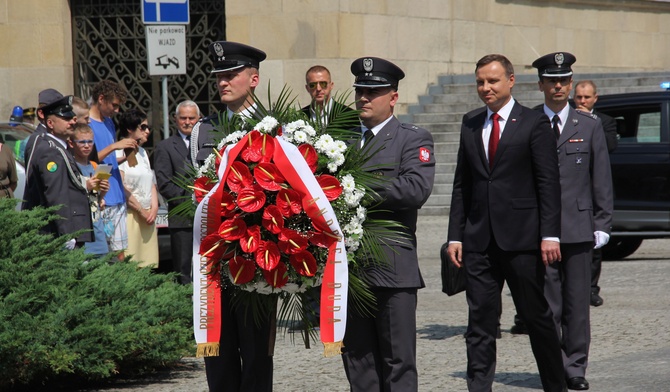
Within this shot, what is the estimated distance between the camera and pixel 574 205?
7.87 m

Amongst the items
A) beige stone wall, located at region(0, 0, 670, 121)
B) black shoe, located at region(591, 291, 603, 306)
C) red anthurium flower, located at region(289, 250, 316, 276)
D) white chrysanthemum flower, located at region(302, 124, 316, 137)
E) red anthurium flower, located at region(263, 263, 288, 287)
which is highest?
beige stone wall, located at region(0, 0, 670, 121)

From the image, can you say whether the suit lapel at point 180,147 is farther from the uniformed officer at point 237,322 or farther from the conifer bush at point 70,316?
the uniformed officer at point 237,322

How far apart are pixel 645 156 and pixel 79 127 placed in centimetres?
728

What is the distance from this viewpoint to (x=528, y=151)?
679 centimetres

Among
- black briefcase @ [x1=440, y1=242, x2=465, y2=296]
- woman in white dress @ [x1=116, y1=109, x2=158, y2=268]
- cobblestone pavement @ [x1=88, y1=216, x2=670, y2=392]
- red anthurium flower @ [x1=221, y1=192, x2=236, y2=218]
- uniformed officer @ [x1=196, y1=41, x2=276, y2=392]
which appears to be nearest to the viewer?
red anthurium flower @ [x1=221, y1=192, x2=236, y2=218]

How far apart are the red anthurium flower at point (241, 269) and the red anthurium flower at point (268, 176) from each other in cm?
35

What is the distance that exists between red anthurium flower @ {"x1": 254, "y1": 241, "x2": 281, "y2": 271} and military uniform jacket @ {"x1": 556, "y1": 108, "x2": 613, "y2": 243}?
3.13 meters

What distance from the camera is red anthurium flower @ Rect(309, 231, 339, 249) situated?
17.6 feet

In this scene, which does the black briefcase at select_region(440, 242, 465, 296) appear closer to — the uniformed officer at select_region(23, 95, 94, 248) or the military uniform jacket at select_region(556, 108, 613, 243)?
the military uniform jacket at select_region(556, 108, 613, 243)

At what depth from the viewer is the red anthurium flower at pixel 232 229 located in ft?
17.4

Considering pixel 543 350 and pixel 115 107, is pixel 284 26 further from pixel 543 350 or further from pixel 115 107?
pixel 543 350

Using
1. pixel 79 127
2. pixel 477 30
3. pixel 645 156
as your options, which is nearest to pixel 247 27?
pixel 477 30

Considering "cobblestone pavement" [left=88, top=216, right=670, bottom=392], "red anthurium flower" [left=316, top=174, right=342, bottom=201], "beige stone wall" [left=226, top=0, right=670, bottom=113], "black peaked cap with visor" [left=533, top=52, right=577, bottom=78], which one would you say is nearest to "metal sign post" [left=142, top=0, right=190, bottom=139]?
"cobblestone pavement" [left=88, top=216, right=670, bottom=392]

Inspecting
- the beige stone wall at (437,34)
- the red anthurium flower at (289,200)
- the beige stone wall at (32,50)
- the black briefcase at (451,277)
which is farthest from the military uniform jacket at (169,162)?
the beige stone wall at (32,50)
